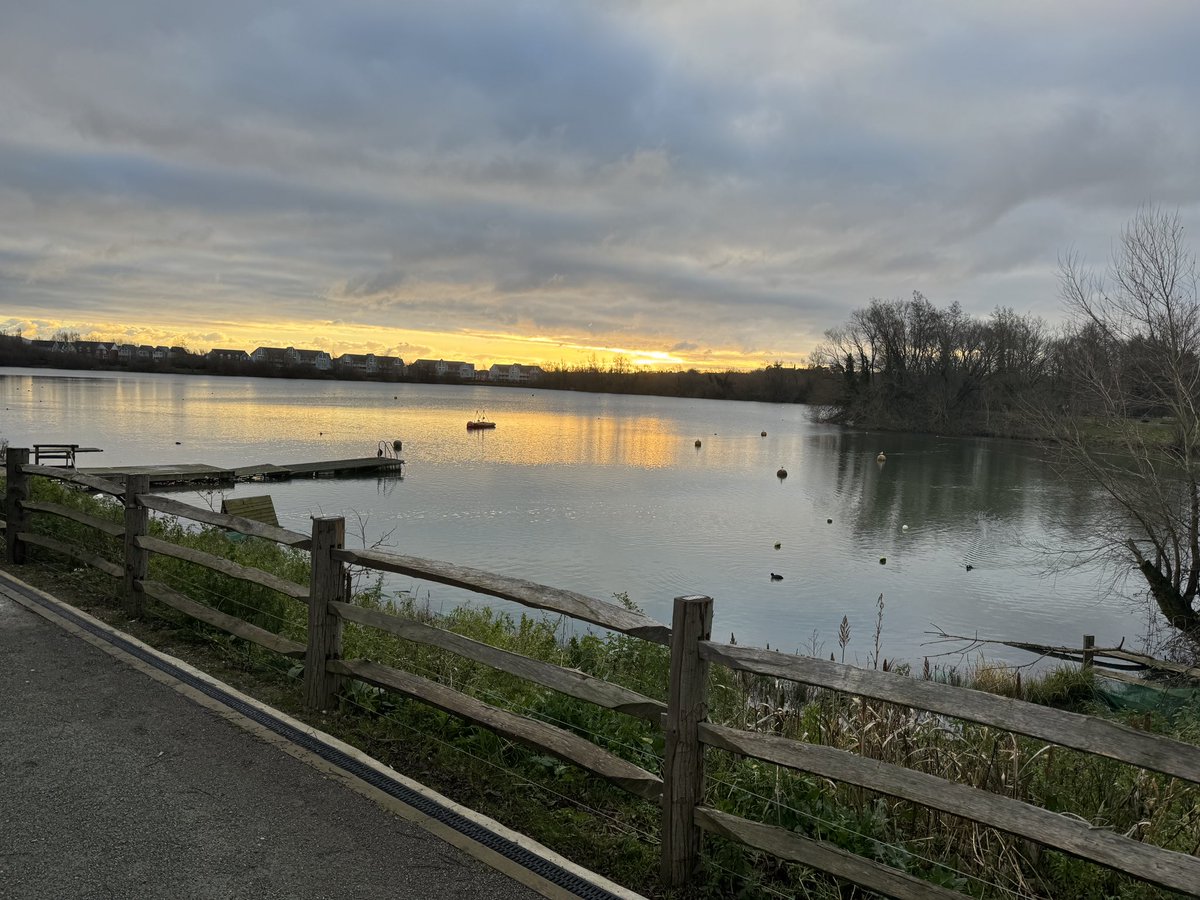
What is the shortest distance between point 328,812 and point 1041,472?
→ 52.4 m

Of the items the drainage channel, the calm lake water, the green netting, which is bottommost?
the calm lake water

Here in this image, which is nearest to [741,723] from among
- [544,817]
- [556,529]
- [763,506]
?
[544,817]

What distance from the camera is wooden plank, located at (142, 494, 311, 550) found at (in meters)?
5.68

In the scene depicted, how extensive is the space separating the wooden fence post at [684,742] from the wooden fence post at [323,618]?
2.55 meters

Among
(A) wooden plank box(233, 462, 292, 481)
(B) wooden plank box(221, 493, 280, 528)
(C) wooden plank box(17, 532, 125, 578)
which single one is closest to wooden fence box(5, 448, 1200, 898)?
(C) wooden plank box(17, 532, 125, 578)

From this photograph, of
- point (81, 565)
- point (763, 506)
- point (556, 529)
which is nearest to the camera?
point (81, 565)

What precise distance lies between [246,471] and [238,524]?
102 ft

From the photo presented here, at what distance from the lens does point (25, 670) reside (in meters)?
5.86

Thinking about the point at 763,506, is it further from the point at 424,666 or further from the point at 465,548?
the point at 424,666

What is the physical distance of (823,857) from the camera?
3.40 m

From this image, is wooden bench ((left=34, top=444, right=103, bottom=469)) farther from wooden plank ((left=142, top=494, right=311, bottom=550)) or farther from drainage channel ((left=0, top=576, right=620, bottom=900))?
drainage channel ((left=0, top=576, right=620, bottom=900))

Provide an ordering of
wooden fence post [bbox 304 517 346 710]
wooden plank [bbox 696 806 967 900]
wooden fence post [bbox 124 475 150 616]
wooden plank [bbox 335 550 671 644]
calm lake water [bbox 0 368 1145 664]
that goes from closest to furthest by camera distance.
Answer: wooden plank [bbox 696 806 967 900] → wooden plank [bbox 335 550 671 644] → wooden fence post [bbox 304 517 346 710] → wooden fence post [bbox 124 475 150 616] → calm lake water [bbox 0 368 1145 664]

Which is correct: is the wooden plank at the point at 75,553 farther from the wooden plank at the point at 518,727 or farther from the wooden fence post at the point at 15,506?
the wooden plank at the point at 518,727

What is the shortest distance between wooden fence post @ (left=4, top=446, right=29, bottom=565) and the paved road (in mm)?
4714
